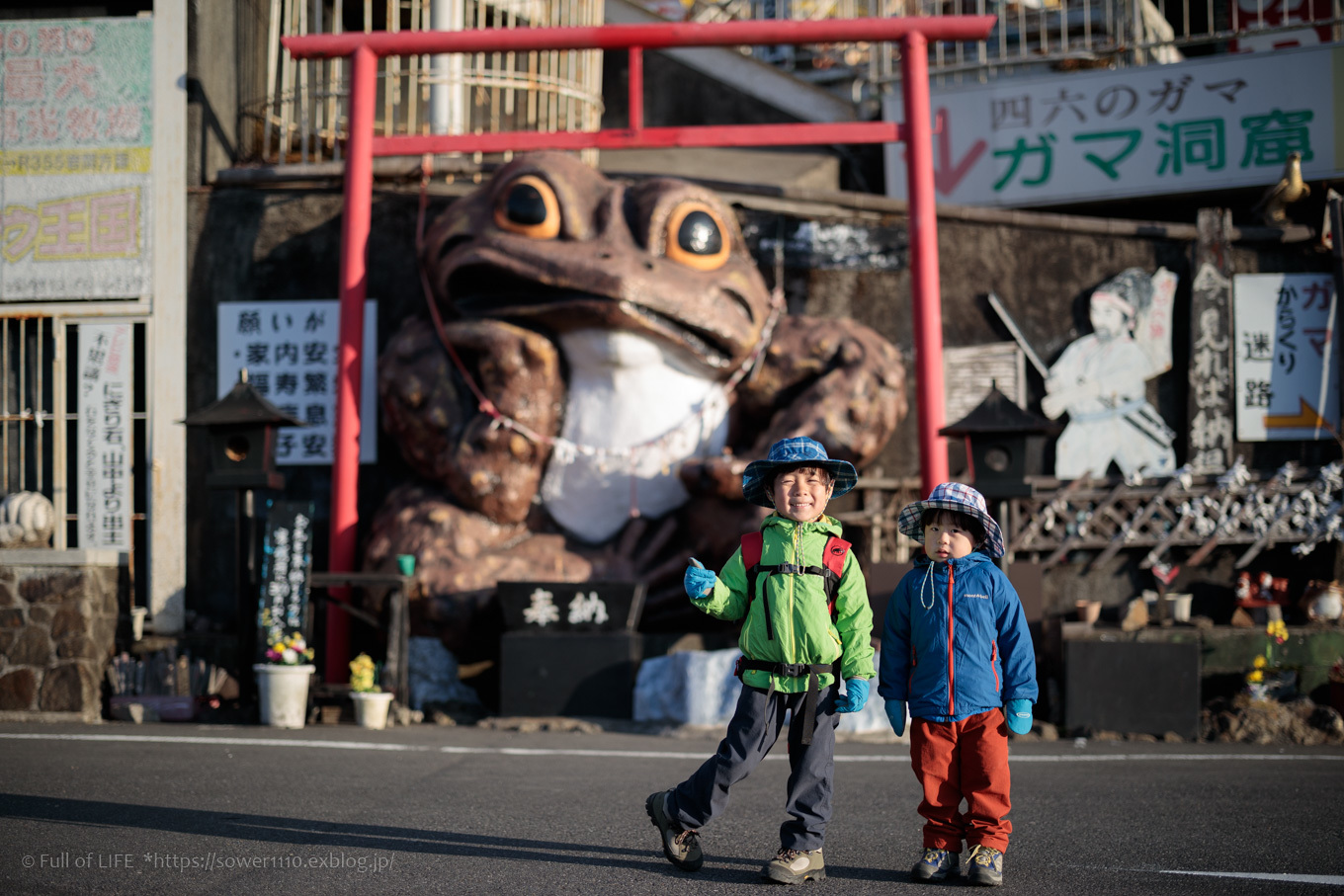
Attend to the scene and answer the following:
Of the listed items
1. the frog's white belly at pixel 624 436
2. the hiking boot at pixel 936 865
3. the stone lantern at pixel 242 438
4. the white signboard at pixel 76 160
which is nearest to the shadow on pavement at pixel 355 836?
the hiking boot at pixel 936 865

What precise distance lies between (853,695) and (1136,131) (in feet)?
31.2

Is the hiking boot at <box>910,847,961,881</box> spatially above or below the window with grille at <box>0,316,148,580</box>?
below

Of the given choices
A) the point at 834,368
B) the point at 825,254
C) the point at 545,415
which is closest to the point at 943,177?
the point at 825,254

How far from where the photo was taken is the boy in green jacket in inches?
156

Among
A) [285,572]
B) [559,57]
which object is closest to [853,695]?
[285,572]

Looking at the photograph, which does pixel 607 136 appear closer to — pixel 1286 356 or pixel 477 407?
pixel 477 407

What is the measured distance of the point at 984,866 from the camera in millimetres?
3852

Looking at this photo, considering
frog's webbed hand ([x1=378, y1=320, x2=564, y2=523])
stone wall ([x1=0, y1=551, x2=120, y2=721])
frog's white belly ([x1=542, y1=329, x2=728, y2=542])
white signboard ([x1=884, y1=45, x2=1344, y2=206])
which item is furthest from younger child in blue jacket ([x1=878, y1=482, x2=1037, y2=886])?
white signboard ([x1=884, y1=45, x2=1344, y2=206])

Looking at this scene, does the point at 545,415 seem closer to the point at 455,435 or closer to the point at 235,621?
the point at 455,435

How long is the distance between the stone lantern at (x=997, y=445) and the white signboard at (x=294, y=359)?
506cm

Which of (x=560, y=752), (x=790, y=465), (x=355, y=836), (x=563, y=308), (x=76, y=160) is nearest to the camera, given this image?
(x=790, y=465)

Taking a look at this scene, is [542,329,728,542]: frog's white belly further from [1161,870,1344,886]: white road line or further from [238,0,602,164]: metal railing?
[1161,870,1344,886]: white road line

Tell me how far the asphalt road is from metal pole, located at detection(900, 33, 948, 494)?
2735 millimetres

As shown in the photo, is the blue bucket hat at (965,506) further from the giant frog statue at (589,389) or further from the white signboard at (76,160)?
the white signboard at (76,160)
